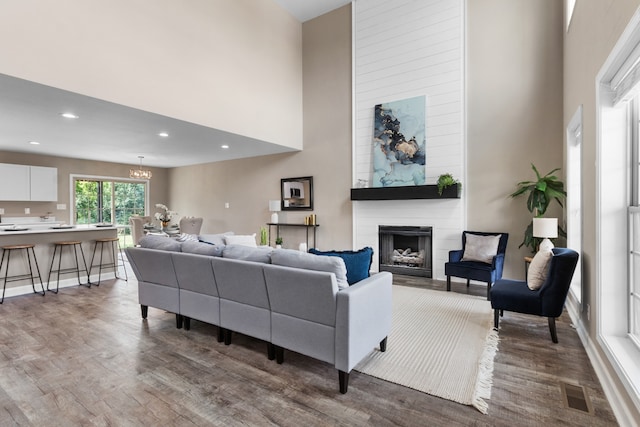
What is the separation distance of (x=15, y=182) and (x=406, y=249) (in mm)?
8262

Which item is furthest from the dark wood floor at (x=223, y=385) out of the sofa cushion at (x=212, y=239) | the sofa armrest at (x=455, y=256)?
the sofa armrest at (x=455, y=256)

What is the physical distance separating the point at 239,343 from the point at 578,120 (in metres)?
4.12

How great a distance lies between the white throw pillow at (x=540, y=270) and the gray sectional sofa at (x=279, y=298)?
1.54m

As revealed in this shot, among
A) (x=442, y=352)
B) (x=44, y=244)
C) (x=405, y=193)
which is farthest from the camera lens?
(x=405, y=193)

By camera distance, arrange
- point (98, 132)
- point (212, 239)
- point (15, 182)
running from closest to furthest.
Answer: point (212, 239), point (98, 132), point (15, 182)

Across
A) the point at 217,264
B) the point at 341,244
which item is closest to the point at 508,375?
the point at 217,264

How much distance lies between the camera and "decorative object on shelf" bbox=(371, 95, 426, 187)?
5.39m

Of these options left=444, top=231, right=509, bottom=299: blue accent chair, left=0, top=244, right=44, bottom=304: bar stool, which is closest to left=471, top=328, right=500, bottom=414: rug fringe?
left=444, top=231, right=509, bottom=299: blue accent chair

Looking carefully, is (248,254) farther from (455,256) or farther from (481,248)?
(481,248)

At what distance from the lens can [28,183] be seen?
6.79 m

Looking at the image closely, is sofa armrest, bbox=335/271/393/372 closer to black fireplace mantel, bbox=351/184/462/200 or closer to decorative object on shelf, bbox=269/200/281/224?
black fireplace mantel, bbox=351/184/462/200

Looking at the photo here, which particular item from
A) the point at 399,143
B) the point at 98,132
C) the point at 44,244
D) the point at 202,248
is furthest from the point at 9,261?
the point at 399,143

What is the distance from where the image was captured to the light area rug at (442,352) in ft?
7.07

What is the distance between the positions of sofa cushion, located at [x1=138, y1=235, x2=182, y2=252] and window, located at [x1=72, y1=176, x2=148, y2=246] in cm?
515
